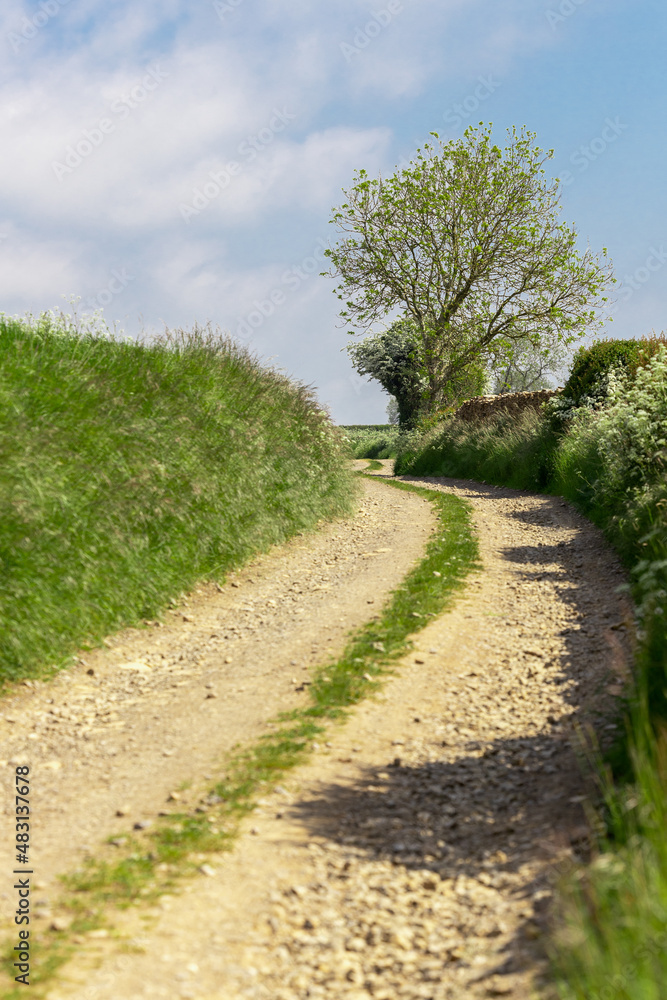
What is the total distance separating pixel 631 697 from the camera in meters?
5.00

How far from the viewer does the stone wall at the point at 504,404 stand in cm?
2736

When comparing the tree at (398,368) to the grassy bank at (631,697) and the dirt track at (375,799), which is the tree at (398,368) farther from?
the dirt track at (375,799)

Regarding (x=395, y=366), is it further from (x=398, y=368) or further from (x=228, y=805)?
(x=228, y=805)

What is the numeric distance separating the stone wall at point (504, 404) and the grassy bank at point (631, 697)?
2.25 m

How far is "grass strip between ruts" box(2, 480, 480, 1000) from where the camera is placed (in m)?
3.63

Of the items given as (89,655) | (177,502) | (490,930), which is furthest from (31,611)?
(490,930)

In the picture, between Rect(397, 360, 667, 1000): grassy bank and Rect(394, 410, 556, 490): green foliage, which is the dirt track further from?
Rect(394, 410, 556, 490): green foliage

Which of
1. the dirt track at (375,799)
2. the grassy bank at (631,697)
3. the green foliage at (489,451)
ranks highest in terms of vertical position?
the green foliage at (489,451)

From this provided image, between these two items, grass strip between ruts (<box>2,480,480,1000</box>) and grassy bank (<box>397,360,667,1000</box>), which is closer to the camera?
grassy bank (<box>397,360,667,1000</box>)

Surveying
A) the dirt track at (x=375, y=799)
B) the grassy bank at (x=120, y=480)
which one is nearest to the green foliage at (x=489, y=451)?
the grassy bank at (x=120, y=480)

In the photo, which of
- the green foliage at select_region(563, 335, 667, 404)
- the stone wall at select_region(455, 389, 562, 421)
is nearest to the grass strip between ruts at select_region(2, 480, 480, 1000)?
the green foliage at select_region(563, 335, 667, 404)

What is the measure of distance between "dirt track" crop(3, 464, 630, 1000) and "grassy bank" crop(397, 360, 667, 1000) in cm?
36

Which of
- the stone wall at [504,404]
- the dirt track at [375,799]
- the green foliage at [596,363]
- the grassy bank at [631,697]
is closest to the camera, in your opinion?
the grassy bank at [631,697]

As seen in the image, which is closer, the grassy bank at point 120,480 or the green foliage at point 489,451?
the grassy bank at point 120,480
